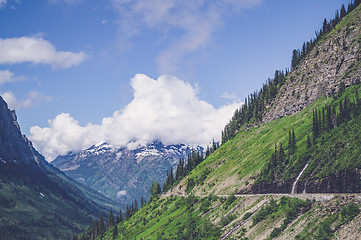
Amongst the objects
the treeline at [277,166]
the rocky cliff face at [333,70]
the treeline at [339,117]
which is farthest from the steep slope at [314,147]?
the treeline at [339,117]

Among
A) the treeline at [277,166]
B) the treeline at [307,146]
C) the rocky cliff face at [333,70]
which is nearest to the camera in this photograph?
the treeline at [307,146]

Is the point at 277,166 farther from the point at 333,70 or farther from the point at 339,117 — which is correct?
the point at 333,70

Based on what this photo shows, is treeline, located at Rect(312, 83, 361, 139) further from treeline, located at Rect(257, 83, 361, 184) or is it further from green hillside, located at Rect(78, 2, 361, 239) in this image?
green hillside, located at Rect(78, 2, 361, 239)

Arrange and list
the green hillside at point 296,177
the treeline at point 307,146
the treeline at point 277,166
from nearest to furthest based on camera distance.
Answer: the green hillside at point 296,177 < the treeline at point 307,146 < the treeline at point 277,166

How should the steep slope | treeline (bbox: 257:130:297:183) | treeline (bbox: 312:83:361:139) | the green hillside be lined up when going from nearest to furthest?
the green hillside → the steep slope → treeline (bbox: 312:83:361:139) → treeline (bbox: 257:130:297:183)

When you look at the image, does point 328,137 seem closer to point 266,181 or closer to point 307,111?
point 266,181

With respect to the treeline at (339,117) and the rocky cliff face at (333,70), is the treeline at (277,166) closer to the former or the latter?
the treeline at (339,117)

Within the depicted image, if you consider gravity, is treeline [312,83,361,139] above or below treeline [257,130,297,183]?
above

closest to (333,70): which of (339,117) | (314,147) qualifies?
(339,117)

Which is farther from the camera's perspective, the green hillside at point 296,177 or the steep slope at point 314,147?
the steep slope at point 314,147

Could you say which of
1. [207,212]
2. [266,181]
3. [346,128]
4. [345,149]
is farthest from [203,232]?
[346,128]

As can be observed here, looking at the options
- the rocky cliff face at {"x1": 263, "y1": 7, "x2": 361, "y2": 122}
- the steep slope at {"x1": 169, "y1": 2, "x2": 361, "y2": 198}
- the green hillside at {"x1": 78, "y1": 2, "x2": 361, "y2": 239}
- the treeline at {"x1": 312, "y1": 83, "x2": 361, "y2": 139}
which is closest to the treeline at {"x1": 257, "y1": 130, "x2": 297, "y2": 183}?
the green hillside at {"x1": 78, "y1": 2, "x2": 361, "y2": 239}

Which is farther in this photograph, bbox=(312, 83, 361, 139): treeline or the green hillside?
bbox=(312, 83, 361, 139): treeline

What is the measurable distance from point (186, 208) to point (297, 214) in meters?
83.9
